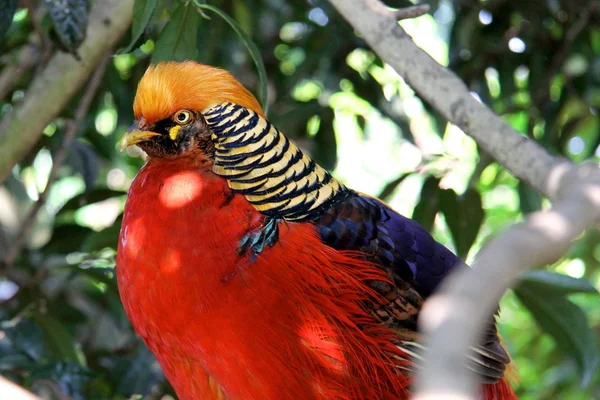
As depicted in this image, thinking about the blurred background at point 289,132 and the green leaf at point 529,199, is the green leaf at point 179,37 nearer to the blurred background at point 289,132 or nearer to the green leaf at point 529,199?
the blurred background at point 289,132

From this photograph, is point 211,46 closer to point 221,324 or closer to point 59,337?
point 59,337

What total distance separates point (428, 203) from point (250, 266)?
1076mm

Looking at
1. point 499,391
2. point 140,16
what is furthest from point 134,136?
point 499,391

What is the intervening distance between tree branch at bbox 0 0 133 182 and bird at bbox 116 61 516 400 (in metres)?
0.46

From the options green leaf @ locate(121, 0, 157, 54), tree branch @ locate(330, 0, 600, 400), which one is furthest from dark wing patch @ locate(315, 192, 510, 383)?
tree branch @ locate(330, 0, 600, 400)

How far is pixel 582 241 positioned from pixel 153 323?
9.44 ft

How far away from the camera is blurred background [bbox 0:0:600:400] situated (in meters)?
2.61

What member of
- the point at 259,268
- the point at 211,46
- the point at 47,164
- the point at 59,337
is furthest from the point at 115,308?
the point at 47,164

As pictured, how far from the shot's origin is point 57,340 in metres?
2.68

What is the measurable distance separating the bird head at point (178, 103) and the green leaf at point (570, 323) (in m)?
1.19

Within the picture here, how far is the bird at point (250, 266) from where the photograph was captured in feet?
6.17

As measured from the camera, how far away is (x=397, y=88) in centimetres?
351

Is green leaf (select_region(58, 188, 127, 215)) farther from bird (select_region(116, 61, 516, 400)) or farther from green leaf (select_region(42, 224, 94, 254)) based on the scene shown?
bird (select_region(116, 61, 516, 400))

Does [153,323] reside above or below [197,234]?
below
